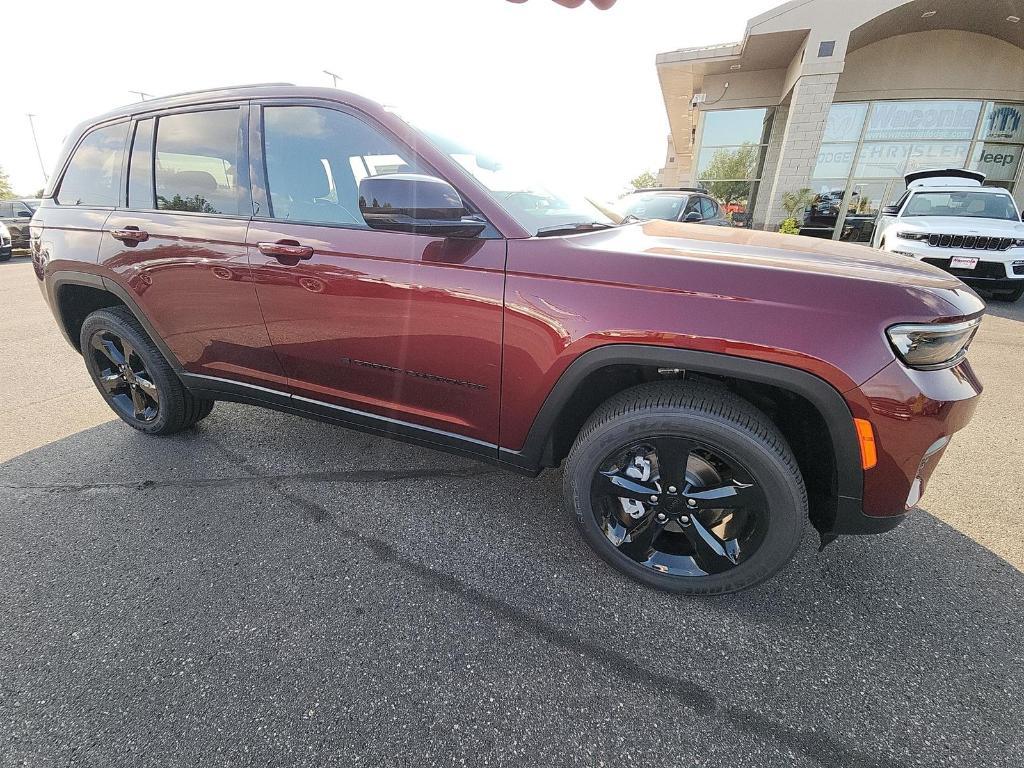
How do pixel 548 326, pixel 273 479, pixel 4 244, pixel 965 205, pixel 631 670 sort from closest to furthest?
pixel 631 670 → pixel 548 326 → pixel 273 479 → pixel 965 205 → pixel 4 244

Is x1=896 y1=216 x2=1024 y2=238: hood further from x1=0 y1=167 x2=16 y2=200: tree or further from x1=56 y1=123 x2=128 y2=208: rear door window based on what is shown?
x1=0 y1=167 x2=16 y2=200: tree

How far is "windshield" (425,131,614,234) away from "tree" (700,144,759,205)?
1550cm

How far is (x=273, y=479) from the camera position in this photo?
2.54m

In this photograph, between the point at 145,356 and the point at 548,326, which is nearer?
the point at 548,326

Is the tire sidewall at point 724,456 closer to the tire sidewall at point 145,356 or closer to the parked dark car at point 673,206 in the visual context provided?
the tire sidewall at point 145,356

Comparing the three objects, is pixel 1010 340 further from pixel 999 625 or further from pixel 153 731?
pixel 153 731

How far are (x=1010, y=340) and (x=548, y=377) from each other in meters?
6.33

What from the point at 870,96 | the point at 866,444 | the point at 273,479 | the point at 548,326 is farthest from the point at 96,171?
the point at 870,96

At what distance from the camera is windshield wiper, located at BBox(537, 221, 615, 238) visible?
1.76 meters

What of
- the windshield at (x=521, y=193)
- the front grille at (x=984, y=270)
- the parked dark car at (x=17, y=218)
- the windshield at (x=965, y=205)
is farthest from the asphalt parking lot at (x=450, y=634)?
the parked dark car at (x=17, y=218)

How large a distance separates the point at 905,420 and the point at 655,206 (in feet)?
19.0

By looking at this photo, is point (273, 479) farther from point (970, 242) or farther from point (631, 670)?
point (970, 242)

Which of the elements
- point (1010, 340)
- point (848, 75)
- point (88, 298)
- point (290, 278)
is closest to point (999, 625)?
point (290, 278)

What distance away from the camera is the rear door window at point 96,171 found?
2586 mm
